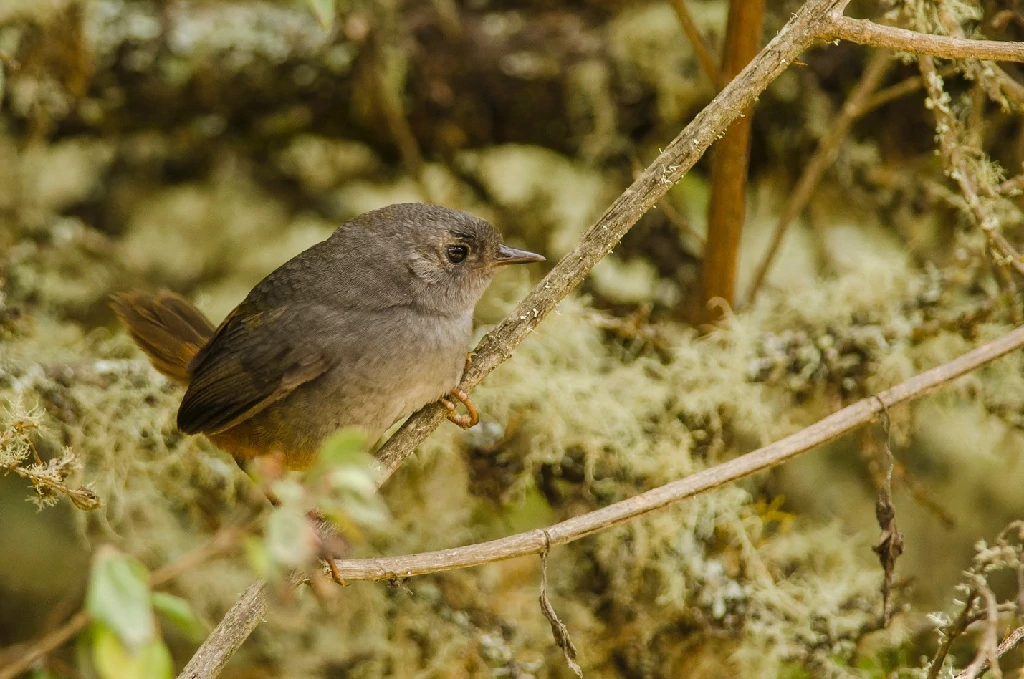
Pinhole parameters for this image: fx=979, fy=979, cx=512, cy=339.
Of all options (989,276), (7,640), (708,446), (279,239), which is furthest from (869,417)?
(7,640)

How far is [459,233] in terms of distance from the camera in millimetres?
2742

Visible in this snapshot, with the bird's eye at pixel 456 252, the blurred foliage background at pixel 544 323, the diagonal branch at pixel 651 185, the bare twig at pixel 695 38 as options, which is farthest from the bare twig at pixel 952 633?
the bare twig at pixel 695 38

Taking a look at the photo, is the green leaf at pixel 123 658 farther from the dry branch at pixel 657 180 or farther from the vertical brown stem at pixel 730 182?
the vertical brown stem at pixel 730 182

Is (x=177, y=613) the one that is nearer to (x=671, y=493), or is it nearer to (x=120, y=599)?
(x=120, y=599)

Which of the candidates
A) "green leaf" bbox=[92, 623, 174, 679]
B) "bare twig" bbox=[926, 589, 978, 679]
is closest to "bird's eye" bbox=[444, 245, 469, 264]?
"bare twig" bbox=[926, 589, 978, 679]

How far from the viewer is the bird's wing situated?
2.61m

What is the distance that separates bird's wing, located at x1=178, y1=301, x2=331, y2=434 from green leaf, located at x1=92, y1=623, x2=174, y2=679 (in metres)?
1.40

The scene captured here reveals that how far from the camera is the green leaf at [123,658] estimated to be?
1169 mm

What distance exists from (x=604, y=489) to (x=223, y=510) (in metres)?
1.34

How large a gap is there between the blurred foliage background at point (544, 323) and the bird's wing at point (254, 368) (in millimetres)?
315

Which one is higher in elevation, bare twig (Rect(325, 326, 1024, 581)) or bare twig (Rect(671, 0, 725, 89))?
bare twig (Rect(671, 0, 725, 89))

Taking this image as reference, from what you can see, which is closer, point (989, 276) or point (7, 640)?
point (989, 276)

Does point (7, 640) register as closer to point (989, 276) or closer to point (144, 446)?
point (144, 446)

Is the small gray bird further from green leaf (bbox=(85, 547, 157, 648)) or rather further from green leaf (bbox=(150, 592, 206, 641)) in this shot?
green leaf (bbox=(85, 547, 157, 648))
